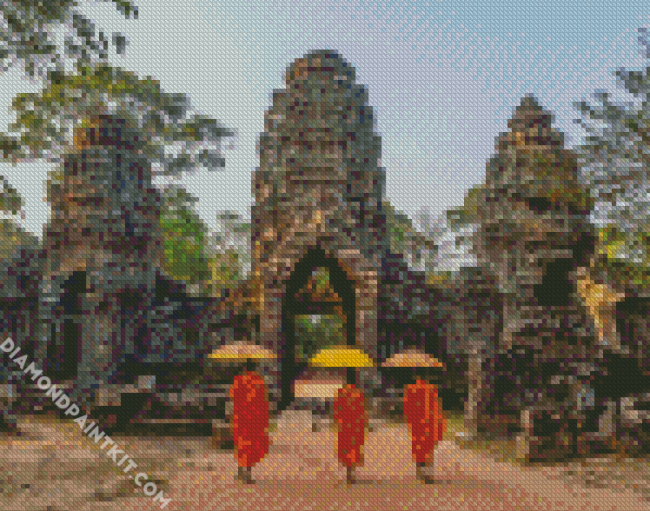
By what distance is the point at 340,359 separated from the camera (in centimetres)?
1118

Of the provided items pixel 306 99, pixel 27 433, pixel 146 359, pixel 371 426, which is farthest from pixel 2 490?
pixel 306 99

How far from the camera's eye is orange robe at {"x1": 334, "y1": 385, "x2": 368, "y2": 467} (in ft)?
34.6

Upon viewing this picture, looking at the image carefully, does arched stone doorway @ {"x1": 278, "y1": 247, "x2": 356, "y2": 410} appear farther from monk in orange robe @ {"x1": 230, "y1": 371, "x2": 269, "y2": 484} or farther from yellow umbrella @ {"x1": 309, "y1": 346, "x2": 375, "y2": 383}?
monk in orange robe @ {"x1": 230, "y1": 371, "x2": 269, "y2": 484}

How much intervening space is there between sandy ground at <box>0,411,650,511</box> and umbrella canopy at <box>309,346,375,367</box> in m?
1.86

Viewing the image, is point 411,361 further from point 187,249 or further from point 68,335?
point 187,249

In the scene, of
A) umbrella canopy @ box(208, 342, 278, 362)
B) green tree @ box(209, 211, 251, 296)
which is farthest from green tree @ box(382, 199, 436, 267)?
umbrella canopy @ box(208, 342, 278, 362)

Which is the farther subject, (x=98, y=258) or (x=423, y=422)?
(x=98, y=258)

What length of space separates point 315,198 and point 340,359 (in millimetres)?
10636

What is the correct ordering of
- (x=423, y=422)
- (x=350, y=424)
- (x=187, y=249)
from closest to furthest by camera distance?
1. (x=350, y=424)
2. (x=423, y=422)
3. (x=187, y=249)

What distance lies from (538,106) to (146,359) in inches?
589

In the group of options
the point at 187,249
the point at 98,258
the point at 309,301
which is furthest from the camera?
the point at 187,249

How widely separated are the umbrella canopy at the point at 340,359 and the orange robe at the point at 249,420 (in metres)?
1.05

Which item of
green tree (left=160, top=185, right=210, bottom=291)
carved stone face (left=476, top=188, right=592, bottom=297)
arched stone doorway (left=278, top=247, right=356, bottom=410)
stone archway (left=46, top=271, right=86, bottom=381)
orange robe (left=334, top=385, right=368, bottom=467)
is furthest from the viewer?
green tree (left=160, top=185, right=210, bottom=291)

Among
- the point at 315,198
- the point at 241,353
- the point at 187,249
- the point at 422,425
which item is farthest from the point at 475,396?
the point at 187,249
